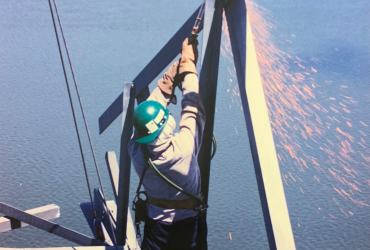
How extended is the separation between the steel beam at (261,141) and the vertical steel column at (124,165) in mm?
612

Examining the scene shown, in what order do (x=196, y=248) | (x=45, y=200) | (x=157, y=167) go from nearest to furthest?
1. (x=157, y=167)
2. (x=196, y=248)
3. (x=45, y=200)

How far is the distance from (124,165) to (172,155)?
44 centimetres

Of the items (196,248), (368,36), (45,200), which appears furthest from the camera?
(368,36)

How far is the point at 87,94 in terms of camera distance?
15.3ft

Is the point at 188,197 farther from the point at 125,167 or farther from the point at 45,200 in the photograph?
the point at 45,200

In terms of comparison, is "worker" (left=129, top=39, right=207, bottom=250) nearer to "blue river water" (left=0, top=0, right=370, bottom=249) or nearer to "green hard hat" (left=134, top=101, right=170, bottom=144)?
"green hard hat" (left=134, top=101, right=170, bottom=144)

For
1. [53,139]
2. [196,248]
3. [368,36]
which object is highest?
[368,36]

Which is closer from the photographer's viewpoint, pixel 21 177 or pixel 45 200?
pixel 45 200

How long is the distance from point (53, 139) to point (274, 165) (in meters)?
3.07

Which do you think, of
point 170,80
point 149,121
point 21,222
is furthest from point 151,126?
point 21,222

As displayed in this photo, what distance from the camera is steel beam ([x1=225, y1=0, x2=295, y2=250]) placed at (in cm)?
121

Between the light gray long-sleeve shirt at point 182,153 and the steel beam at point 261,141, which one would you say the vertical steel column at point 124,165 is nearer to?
the light gray long-sleeve shirt at point 182,153

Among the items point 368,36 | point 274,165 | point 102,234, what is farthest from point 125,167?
point 368,36

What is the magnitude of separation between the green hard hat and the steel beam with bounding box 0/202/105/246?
0.84m
